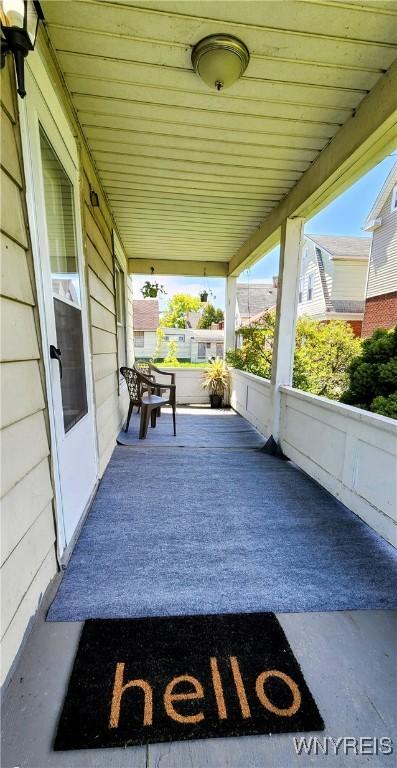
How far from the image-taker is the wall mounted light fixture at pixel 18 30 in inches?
38.6

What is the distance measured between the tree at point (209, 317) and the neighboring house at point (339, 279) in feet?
44.1

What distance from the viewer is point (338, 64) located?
1578 mm

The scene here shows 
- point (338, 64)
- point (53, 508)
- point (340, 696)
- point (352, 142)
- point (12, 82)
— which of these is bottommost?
point (340, 696)

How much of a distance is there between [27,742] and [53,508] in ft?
2.52

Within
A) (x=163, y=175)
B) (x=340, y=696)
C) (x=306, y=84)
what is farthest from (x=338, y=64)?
(x=340, y=696)

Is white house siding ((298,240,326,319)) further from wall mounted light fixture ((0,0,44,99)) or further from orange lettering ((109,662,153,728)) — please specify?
orange lettering ((109,662,153,728))

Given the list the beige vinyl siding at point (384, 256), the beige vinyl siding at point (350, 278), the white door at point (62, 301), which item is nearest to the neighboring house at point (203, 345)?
the beige vinyl siding at point (350, 278)

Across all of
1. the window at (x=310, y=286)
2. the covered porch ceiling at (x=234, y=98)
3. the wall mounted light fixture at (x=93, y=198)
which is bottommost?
the wall mounted light fixture at (x=93, y=198)

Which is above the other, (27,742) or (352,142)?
(352,142)

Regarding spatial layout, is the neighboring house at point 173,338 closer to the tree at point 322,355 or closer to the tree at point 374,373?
the tree at point 322,355

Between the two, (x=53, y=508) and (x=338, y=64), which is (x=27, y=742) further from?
(x=338, y=64)

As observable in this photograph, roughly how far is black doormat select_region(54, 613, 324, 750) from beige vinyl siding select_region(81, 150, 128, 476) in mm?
1512

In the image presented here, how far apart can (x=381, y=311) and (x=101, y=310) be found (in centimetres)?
614

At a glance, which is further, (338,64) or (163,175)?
(163,175)
